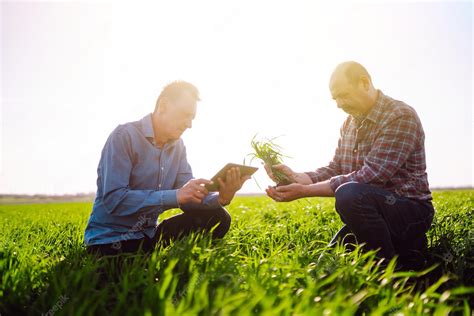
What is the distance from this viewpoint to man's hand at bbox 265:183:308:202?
3.68 meters

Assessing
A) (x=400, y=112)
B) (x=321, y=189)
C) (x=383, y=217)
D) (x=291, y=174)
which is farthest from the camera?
(x=291, y=174)

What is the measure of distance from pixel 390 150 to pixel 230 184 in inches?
61.2

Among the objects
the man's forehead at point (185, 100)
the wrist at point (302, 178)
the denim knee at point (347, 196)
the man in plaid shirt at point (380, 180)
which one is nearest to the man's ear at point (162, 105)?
the man's forehead at point (185, 100)

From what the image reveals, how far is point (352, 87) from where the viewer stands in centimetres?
365

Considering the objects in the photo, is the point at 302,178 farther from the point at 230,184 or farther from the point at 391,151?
the point at 391,151

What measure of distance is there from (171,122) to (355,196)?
6.28 ft

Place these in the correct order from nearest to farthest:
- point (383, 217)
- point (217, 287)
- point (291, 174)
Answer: point (217, 287)
point (383, 217)
point (291, 174)

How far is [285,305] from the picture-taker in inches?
65.4

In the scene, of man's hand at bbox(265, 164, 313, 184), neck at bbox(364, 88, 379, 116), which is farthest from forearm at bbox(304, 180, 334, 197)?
neck at bbox(364, 88, 379, 116)

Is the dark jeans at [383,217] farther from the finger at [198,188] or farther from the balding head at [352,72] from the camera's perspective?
the finger at [198,188]

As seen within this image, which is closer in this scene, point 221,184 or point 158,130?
point 221,184

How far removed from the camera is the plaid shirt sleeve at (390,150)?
3.37 meters

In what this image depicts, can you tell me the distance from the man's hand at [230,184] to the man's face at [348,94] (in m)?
1.23

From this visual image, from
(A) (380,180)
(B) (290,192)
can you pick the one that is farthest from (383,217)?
(B) (290,192)
